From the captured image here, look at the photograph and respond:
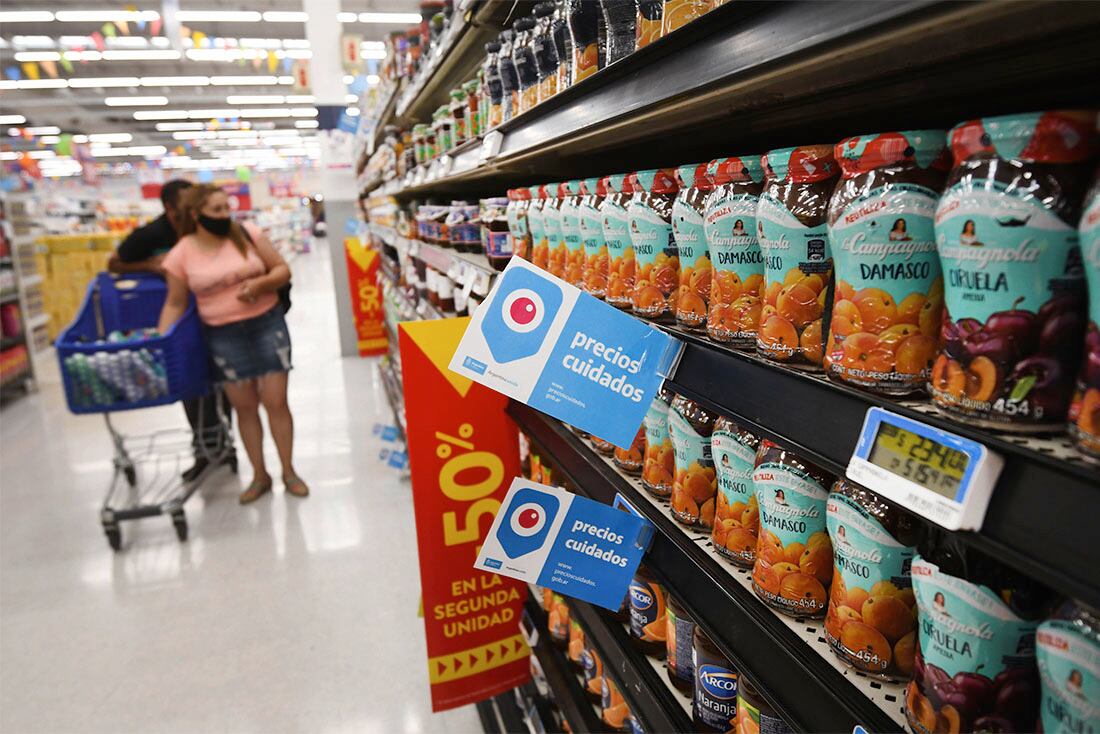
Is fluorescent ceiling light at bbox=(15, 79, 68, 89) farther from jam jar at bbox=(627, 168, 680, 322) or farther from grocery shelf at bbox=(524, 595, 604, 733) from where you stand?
jam jar at bbox=(627, 168, 680, 322)

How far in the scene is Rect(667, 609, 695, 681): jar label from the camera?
3.57 feet

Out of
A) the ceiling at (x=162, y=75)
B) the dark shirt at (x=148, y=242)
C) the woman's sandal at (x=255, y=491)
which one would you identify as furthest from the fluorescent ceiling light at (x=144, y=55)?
the woman's sandal at (x=255, y=491)

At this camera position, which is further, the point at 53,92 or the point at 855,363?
the point at 53,92

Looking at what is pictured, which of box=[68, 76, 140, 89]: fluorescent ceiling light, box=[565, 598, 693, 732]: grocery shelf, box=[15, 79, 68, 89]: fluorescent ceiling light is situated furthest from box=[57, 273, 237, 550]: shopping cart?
box=[15, 79, 68, 89]: fluorescent ceiling light

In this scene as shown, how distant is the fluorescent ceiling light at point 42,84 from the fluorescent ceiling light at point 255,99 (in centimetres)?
355

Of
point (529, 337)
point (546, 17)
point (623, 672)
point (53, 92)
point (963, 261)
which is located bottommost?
point (623, 672)

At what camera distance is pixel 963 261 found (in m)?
0.54

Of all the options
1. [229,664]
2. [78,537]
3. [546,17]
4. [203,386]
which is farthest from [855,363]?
[78,537]

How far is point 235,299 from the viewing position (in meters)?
3.22

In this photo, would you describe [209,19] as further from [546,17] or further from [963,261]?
[963,261]

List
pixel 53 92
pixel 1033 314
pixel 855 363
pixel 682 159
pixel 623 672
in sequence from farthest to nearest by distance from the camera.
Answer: pixel 53 92 < pixel 682 159 < pixel 623 672 < pixel 855 363 < pixel 1033 314

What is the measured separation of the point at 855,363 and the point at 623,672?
796 millimetres

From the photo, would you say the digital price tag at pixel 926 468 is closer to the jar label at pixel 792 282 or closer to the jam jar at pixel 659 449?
the jar label at pixel 792 282

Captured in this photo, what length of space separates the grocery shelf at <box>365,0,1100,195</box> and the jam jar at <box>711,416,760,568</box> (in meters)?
0.44
